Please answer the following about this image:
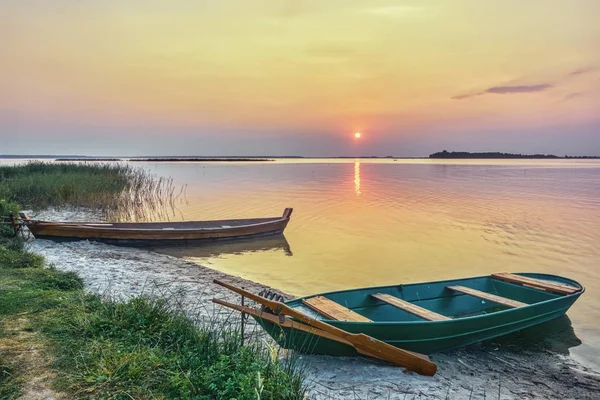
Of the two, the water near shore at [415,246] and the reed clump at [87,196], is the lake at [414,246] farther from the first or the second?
the reed clump at [87,196]

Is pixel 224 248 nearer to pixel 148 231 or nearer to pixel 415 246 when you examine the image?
pixel 148 231

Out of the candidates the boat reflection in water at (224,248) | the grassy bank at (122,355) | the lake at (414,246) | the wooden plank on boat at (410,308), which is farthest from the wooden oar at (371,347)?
the boat reflection in water at (224,248)

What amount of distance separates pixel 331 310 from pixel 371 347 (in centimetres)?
115

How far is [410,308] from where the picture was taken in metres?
6.59

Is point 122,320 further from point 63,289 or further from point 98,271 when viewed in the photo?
point 98,271

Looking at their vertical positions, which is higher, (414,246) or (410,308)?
(410,308)

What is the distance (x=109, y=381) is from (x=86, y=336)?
1.27 metres

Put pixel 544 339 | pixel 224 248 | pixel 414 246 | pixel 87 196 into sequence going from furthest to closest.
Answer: pixel 87 196
pixel 414 246
pixel 224 248
pixel 544 339

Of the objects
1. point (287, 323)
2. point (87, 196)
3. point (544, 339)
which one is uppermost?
point (87, 196)

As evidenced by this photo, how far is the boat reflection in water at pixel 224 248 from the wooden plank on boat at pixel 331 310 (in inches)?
288

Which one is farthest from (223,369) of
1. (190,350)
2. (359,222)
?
(359,222)

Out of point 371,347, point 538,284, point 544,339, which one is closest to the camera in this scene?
point 371,347

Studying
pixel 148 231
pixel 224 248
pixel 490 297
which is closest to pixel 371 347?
pixel 490 297

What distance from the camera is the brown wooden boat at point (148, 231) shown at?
12359 mm
